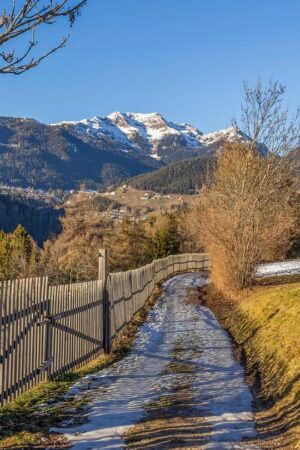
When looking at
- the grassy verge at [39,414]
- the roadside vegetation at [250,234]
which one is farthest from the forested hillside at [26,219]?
the grassy verge at [39,414]

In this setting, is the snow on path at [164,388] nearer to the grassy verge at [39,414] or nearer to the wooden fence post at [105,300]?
the grassy verge at [39,414]

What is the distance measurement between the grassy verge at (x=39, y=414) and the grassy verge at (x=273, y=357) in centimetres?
258

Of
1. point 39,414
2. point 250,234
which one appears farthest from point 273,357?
point 250,234

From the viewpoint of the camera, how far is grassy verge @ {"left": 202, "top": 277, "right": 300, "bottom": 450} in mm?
7129

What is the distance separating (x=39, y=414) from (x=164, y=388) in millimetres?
2648

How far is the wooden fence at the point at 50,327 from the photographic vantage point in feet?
24.3

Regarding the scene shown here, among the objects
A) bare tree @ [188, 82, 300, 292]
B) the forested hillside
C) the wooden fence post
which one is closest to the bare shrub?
bare tree @ [188, 82, 300, 292]

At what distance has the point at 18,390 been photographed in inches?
308

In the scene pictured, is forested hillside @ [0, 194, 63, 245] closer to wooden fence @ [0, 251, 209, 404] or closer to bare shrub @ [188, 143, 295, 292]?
bare shrub @ [188, 143, 295, 292]

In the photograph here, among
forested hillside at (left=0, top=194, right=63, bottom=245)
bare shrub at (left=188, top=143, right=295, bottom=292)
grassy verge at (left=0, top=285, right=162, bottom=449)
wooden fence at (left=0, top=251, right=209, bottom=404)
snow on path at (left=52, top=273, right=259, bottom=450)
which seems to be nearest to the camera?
grassy verge at (left=0, top=285, right=162, bottom=449)

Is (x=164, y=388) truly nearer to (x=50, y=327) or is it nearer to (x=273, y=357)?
(x=50, y=327)

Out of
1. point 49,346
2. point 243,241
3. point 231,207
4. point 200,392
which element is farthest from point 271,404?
point 231,207

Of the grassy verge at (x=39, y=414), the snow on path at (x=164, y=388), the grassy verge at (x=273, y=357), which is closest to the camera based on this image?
the grassy verge at (x=39, y=414)

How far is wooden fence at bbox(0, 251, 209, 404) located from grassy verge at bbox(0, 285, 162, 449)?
0.56 ft
